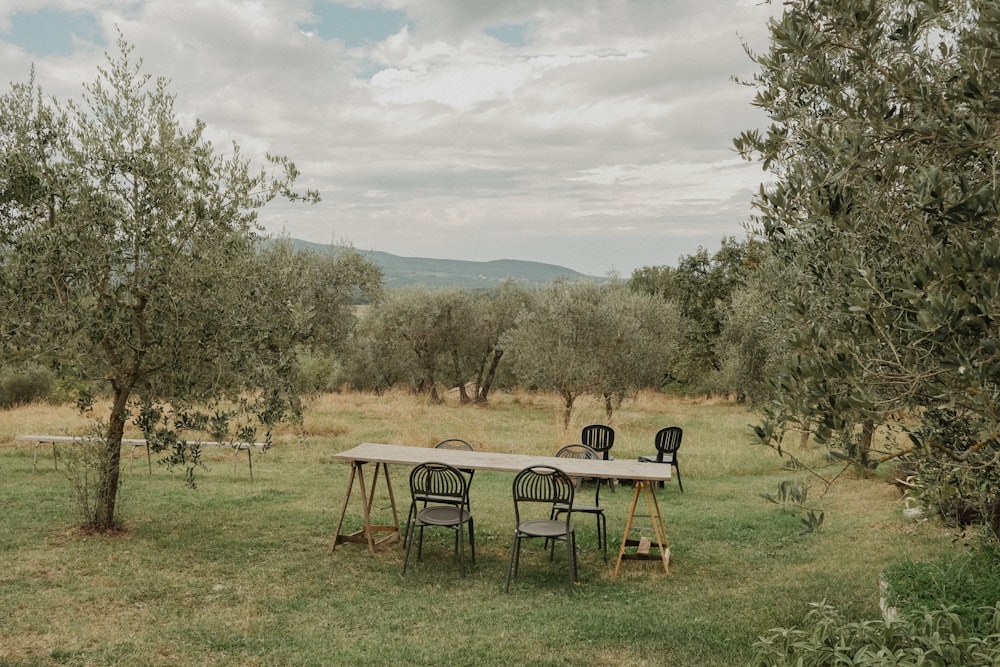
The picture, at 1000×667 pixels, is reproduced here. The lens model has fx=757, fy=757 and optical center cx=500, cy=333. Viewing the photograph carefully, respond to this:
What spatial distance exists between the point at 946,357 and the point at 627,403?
2857 cm

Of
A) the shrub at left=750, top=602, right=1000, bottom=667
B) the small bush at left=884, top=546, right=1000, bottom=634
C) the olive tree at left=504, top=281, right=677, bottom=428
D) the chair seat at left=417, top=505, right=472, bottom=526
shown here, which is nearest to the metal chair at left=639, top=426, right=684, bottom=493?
the chair seat at left=417, top=505, right=472, bottom=526

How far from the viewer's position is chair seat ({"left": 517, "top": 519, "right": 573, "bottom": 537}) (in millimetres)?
7508

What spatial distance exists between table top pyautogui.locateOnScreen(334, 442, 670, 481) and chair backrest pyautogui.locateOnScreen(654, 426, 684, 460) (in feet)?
13.8

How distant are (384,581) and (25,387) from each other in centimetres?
2287

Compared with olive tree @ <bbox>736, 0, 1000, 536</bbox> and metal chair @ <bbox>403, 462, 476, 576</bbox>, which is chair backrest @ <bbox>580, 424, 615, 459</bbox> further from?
olive tree @ <bbox>736, 0, 1000, 536</bbox>

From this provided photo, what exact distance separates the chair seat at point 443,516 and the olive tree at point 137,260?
2.06 meters

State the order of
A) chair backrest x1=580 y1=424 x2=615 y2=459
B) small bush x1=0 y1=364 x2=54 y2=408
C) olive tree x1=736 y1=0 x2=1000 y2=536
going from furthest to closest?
small bush x1=0 y1=364 x2=54 y2=408, chair backrest x1=580 y1=424 x2=615 y2=459, olive tree x1=736 y1=0 x2=1000 y2=536

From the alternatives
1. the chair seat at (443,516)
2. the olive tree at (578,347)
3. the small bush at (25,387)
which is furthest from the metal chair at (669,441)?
the small bush at (25,387)

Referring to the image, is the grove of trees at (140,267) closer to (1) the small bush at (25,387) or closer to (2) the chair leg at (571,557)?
(2) the chair leg at (571,557)

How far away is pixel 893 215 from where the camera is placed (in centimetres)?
351

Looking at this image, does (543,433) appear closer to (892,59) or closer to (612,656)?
(612,656)

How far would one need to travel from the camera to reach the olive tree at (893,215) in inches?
111

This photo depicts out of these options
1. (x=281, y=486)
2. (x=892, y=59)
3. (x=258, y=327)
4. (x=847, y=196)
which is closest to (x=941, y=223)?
(x=847, y=196)

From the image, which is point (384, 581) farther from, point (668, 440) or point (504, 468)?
point (668, 440)
